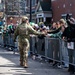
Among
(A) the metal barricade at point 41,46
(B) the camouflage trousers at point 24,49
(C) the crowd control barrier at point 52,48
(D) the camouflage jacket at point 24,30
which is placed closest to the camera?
(C) the crowd control barrier at point 52,48

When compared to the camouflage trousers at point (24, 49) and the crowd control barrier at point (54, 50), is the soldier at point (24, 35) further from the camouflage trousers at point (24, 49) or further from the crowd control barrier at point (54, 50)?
the crowd control barrier at point (54, 50)

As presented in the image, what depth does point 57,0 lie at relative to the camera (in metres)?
46.6

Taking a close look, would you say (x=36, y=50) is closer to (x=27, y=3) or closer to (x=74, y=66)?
(x=74, y=66)

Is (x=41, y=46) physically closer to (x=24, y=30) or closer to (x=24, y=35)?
(x=24, y=35)

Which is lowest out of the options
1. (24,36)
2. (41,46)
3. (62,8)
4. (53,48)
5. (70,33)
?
(41,46)

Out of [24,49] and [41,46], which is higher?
[24,49]

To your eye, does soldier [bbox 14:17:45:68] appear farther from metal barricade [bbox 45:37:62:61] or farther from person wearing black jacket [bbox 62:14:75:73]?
person wearing black jacket [bbox 62:14:75:73]

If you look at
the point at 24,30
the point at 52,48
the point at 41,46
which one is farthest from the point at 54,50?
the point at 41,46

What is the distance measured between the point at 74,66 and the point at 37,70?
4.97 ft

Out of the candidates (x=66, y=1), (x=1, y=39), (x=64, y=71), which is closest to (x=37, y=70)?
(x=64, y=71)

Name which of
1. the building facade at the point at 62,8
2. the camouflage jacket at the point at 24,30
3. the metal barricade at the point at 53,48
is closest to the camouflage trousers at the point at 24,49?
the camouflage jacket at the point at 24,30

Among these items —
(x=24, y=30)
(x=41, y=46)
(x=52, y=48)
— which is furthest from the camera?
(x=41, y=46)

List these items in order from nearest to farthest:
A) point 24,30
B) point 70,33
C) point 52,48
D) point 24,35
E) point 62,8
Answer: point 70,33 < point 24,30 < point 24,35 < point 52,48 < point 62,8

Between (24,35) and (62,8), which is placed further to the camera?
(62,8)
